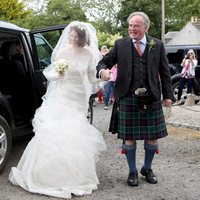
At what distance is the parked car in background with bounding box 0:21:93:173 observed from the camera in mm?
5895

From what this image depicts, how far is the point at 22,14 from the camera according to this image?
29297 millimetres

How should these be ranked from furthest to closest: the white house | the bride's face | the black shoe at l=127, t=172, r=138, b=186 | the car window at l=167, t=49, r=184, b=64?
the white house, the car window at l=167, t=49, r=184, b=64, the bride's face, the black shoe at l=127, t=172, r=138, b=186

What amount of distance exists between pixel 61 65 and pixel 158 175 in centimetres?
183

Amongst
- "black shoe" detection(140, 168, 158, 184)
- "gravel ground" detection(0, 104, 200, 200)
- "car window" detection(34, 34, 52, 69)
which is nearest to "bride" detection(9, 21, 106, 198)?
"gravel ground" detection(0, 104, 200, 200)

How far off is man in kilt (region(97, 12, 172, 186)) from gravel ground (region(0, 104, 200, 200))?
227mm

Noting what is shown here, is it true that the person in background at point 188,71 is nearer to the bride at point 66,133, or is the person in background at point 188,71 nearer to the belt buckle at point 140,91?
the bride at point 66,133

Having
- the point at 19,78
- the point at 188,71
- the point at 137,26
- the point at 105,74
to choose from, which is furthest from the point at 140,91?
the point at 188,71

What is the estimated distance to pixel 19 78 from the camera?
6148 millimetres

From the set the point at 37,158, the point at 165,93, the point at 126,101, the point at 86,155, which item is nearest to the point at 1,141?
the point at 37,158

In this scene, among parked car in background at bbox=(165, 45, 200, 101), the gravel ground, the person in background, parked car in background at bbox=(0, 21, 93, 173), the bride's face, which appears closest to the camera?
the gravel ground

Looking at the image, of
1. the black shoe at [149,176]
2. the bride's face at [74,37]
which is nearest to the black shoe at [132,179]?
the black shoe at [149,176]

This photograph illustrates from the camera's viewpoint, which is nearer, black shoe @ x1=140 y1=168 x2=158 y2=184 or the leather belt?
the leather belt

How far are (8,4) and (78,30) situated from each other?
2356cm

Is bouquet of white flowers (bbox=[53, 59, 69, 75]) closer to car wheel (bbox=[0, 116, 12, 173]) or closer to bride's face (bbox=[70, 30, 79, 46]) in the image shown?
bride's face (bbox=[70, 30, 79, 46])
